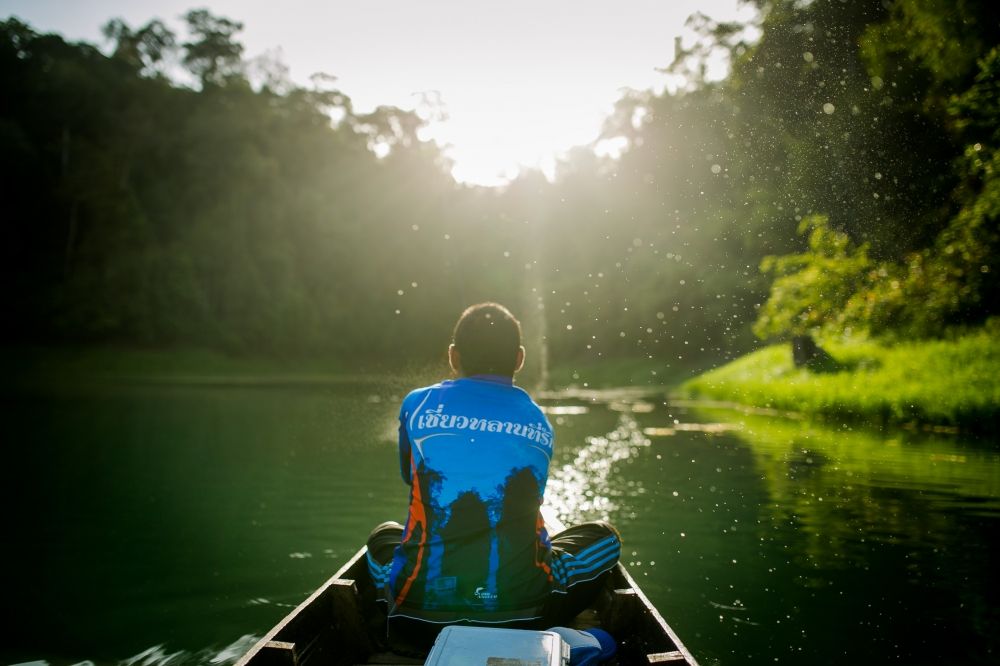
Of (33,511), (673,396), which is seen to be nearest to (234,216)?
(673,396)

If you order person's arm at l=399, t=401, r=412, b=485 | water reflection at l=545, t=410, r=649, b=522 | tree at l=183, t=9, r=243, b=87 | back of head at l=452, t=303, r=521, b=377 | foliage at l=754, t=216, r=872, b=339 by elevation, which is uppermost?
tree at l=183, t=9, r=243, b=87

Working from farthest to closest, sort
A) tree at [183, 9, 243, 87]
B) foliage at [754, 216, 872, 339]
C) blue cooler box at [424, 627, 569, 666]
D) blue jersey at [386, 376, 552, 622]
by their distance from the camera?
1. tree at [183, 9, 243, 87]
2. foliage at [754, 216, 872, 339]
3. blue jersey at [386, 376, 552, 622]
4. blue cooler box at [424, 627, 569, 666]

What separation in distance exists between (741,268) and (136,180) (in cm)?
4618

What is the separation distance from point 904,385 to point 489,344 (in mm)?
16248

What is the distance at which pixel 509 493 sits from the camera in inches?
130

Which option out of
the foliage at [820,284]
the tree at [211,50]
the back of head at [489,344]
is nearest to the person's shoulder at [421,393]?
the back of head at [489,344]

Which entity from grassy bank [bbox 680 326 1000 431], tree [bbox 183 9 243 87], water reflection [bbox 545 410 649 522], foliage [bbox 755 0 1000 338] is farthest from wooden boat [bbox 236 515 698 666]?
tree [bbox 183 9 243 87]

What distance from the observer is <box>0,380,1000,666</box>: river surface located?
4.94 metres

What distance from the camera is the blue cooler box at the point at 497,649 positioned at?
2.51 metres

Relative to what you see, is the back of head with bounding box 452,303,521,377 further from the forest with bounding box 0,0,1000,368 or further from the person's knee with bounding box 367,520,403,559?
the forest with bounding box 0,0,1000,368

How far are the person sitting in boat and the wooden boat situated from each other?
1.46ft

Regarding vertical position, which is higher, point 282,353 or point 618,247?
point 618,247

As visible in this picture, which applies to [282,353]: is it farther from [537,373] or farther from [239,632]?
[239,632]

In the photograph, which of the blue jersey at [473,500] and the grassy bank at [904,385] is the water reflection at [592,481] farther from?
the grassy bank at [904,385]
